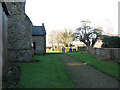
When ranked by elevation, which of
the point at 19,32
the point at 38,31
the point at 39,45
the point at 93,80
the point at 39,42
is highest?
the point at 38,31

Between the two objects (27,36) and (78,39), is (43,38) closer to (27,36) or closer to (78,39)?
(27,36)

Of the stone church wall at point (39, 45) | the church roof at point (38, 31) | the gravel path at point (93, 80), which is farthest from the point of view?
the church roof at point (38, 31)

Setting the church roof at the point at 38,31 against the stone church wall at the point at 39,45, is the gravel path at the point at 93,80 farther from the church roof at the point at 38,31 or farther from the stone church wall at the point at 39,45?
the church roof at the point at 38,31

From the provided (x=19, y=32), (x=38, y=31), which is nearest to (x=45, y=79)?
(x=19, y=32)

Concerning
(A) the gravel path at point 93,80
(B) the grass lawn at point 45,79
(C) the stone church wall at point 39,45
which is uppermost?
(C) the stone church wall at point 39,45

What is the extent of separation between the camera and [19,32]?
13945mm

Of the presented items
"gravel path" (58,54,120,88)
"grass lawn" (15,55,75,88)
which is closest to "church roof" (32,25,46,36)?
"grass lawn" (15,55,75,88)

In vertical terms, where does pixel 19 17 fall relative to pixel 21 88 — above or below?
above

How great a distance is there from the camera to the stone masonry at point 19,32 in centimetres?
1362

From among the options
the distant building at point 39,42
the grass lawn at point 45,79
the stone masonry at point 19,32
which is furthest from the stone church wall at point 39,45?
the grass lawn at point 45,79

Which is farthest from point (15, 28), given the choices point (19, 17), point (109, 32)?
point (109, 32)

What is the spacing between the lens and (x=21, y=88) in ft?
16.4

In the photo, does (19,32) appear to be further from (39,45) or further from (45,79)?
A: (39,45)

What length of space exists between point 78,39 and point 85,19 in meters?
7.78
